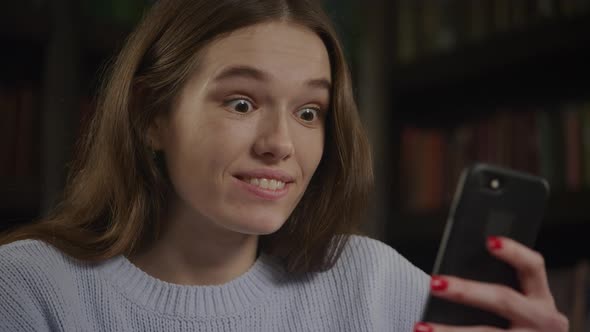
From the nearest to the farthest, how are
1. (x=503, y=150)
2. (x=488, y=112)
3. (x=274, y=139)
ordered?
(x=274, y=139) → (x=503, y=150) → (x=488, y=112)

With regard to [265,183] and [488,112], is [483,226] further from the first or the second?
[488,112]

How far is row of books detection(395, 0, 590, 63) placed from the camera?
1868 mm

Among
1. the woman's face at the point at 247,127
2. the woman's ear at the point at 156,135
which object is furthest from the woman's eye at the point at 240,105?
the woman's ear at the point at 156,135

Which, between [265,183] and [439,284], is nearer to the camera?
[439,284]

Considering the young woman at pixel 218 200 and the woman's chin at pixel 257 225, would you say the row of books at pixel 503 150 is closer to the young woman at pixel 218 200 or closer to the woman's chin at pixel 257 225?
the young woman at pixel 218 200

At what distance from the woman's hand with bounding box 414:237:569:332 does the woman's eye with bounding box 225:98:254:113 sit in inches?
12.9

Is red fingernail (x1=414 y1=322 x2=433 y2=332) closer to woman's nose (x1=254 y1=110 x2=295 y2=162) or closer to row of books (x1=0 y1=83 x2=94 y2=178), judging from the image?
woman's nose (x1=254 y1=110 x2=295 y2=162)

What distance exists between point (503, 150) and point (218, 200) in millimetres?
1273

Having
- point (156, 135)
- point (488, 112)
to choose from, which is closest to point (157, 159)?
point (156, 135)

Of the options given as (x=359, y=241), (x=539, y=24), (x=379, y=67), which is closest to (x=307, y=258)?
(x=359, y=241)

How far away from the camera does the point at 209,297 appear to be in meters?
0.98

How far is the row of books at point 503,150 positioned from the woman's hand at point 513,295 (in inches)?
46.1

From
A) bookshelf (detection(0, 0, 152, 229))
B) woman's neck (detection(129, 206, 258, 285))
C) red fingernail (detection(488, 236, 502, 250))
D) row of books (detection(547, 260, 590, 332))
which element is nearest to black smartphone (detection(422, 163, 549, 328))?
red fingernail (detection(488, 236, 502, 250))

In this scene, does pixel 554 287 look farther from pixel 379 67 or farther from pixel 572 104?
pixel 379 67
